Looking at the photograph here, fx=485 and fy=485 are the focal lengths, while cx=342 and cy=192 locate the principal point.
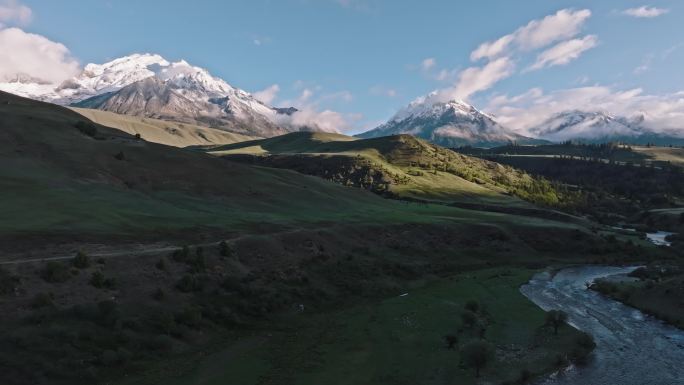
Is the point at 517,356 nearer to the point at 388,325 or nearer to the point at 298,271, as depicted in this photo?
the point at 388,325

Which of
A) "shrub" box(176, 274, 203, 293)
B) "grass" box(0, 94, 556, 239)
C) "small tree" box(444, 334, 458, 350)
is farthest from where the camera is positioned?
"grass" box(0, 94, 556, 239)

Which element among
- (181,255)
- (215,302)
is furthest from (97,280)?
(181,255)

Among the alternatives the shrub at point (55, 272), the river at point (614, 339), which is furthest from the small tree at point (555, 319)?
the shrub at point (55, 272)

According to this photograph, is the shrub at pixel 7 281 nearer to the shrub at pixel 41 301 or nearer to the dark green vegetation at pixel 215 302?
the dark green vegetation at pixel 215 302

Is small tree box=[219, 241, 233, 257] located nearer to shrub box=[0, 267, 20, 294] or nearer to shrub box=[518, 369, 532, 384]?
shrub box=[0, 267, 20, 294]

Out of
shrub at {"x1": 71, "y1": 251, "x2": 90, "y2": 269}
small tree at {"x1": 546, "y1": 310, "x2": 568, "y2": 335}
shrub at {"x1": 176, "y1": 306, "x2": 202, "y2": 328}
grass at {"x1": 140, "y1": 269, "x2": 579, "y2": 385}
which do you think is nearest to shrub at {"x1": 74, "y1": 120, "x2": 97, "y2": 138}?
shrub at {"x1": 71, "y1": 251, "x2": 90, "y2": 269}

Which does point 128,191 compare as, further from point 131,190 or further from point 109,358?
point 109,358
